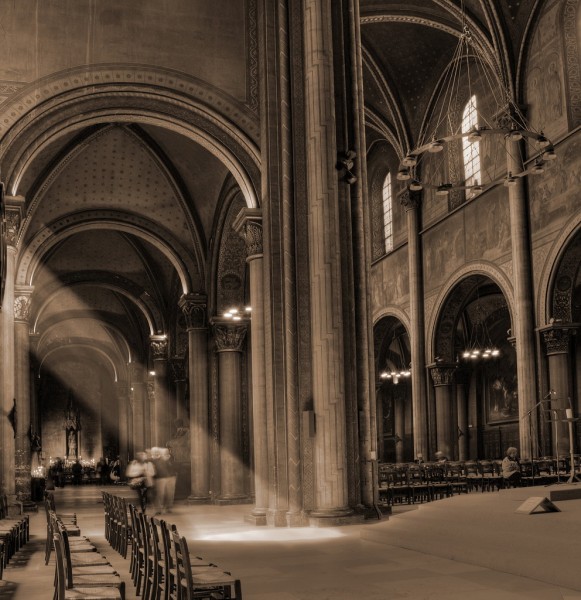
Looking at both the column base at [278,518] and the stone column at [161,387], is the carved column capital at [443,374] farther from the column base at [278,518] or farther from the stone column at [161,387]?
the column base at [278,518]

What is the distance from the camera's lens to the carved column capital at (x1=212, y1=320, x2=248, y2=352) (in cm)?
2391

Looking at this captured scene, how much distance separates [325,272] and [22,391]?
13346 millimetres

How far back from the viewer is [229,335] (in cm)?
2392

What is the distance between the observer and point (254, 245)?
1727cm

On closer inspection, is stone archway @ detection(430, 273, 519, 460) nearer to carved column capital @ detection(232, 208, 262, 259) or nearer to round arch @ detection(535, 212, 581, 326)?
round arch @ detection(535, 212, 581, 326)

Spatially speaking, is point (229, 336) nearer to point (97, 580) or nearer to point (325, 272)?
point (325, 272)

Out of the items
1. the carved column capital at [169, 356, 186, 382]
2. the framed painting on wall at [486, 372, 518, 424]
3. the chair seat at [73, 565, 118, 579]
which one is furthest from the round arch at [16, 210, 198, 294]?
the chair seat at [73, 565, 118, 579]

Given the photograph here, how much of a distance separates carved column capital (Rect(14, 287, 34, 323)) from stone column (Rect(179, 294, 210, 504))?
4203mm

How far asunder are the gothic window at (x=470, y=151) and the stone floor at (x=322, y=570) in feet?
45.4

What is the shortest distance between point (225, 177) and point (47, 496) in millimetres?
11537

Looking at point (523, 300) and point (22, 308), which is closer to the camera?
point (523, 300)

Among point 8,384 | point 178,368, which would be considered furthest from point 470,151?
point 8,384

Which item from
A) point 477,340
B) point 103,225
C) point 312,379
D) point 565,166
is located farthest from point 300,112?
point 477,340

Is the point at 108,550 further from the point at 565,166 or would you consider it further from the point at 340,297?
the point at 565,166
